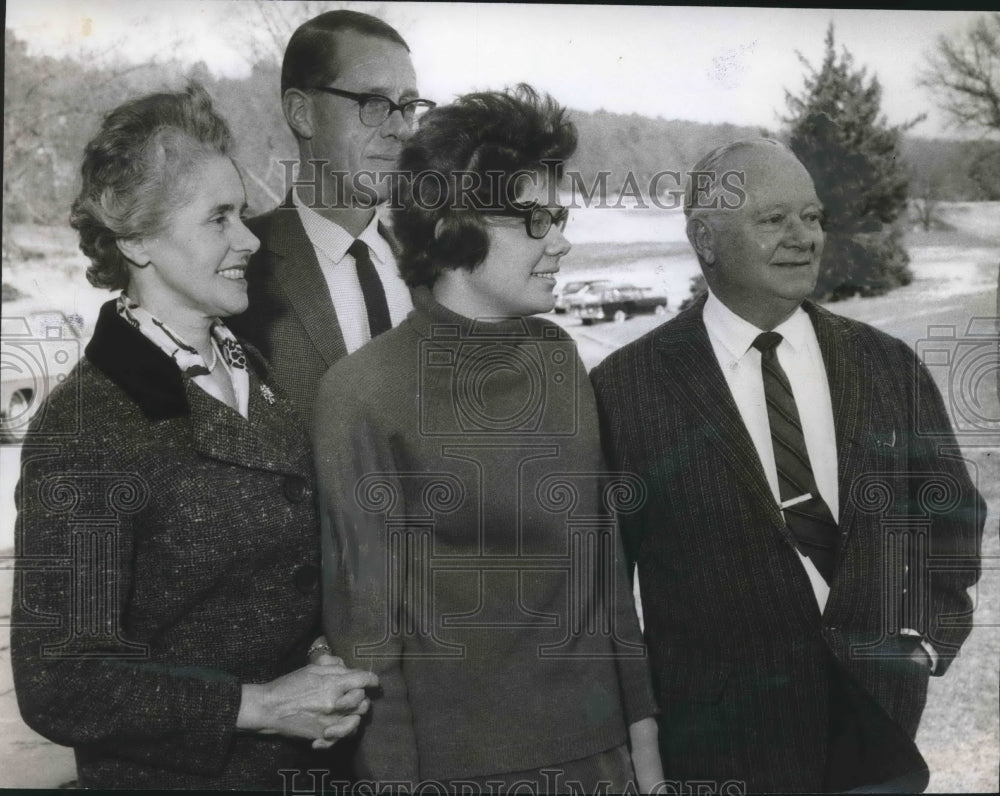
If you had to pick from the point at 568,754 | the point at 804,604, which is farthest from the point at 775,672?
the point at 568,754

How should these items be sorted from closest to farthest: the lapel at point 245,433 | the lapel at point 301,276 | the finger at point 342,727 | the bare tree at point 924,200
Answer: the lapel at point 245,433 < the finger at point 342,727 < the lapel at point 301,276 < the bare tree at point 924,200

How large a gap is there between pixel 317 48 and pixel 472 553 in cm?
148

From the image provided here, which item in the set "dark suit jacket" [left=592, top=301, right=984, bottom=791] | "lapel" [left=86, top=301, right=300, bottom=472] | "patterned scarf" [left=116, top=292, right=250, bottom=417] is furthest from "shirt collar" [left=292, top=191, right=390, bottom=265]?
"dark suit jacket" [left=592, top=301, right=984, bottom=791]

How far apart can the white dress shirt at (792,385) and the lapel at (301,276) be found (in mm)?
1081

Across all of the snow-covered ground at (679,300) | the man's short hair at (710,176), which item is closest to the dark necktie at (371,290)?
the snow-covered ground at (679,300)

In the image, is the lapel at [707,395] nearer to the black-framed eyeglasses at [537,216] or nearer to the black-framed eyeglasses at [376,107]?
the black-framed eyeglasses at [537,216]

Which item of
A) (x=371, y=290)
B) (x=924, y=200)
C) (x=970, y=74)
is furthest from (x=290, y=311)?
(x=970, y=74)

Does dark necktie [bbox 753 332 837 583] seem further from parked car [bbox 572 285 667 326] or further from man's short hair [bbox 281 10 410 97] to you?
man's short hair [bbox 281 10 410 97]

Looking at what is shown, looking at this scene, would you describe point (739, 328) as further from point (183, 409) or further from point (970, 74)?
point (183, 409)

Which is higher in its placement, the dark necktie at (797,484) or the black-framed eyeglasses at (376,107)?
the black-framed eyeglasses at (376,107)

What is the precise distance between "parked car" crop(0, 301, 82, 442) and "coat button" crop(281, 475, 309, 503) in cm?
72

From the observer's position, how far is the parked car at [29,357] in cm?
320

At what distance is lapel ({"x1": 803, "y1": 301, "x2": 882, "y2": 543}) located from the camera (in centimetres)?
325

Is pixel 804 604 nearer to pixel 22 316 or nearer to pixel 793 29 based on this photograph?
pixel 793 29
